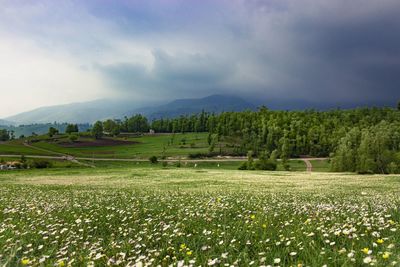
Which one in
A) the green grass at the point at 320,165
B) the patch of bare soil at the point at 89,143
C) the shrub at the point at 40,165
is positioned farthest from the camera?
the patch of bare soil at the point at 89,143

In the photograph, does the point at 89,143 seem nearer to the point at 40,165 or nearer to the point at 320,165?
the point at 40,165

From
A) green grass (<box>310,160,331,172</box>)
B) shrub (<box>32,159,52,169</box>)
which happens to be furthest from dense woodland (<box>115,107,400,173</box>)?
shrub (<box>32,159,52,169</box>)

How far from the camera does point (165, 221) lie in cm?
906

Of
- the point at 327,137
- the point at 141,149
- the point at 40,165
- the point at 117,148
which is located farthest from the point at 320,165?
the point at 117,148

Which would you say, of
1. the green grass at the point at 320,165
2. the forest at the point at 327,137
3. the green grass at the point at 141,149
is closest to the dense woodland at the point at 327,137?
the forest at the point at 327,137

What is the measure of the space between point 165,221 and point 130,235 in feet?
5.11

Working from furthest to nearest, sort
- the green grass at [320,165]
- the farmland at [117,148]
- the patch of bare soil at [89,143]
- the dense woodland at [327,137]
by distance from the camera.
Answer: the patch of bare soil at [89,143]
the farmland at [117,148]
the green grass at [320,165]
the dense woodland at [327,137]

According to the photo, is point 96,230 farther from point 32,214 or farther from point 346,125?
point 346,125

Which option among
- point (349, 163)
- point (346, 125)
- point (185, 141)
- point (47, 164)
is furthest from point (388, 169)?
point (185, 141)

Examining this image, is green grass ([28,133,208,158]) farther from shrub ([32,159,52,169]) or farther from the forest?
shrub ([32,159,52,169])

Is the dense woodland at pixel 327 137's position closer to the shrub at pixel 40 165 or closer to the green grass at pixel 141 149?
the green grass at pixel 141 149

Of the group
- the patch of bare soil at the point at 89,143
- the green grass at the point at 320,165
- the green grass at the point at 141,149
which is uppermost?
the patch of bare soil at the point at 89,143

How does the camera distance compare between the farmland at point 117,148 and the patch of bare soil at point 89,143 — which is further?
the patch of bare soil at point 89,143

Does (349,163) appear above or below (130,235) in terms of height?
below
